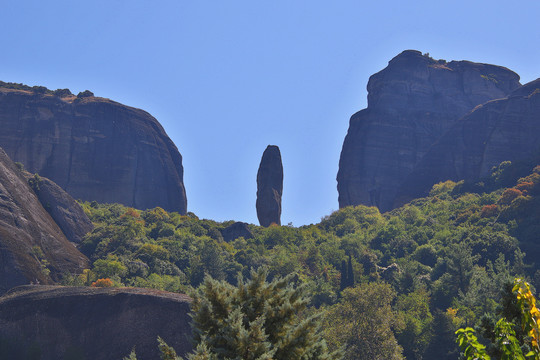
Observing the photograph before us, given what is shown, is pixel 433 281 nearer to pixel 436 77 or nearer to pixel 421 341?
pixel 421 341

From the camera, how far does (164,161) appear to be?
467 feet

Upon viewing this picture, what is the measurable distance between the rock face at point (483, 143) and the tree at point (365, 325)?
244 ft

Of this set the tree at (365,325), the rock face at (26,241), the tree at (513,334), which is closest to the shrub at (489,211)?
the tree at (365,325)

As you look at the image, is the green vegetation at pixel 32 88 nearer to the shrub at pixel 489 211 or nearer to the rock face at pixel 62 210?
the rock face at pixel 62 210

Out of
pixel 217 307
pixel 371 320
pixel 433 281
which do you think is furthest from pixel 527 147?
pixel 217 307

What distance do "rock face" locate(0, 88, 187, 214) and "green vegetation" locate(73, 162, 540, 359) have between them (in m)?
11.1

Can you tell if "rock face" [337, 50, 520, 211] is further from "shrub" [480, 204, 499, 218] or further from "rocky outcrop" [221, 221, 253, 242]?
"shrub" [480, 204, 499, 218]

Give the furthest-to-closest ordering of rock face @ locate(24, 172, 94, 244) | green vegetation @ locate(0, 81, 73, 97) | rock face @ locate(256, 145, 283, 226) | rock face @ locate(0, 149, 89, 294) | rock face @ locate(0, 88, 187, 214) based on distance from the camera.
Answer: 1. green vegetation @ locate(0, 81, 73, 97)
2. rock face @ locate(0, 88, 187, 214)
3. rock face @ locate(256, 145, 283, 226)
4. rock face @ locate(24, 172, 94, 244)
5. rock face @ locate(0, 149, 89, 294)

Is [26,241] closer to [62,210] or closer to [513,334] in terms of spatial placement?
[62,210]

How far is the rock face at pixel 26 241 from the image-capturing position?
64562mm

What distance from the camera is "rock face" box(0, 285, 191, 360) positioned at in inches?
1697

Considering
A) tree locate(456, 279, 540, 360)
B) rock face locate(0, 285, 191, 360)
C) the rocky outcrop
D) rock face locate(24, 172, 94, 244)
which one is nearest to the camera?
tree locate(456, 279, 540, 360)

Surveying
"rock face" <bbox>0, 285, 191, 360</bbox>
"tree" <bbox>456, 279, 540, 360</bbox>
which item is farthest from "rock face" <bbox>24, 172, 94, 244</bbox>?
"tree" <bbox>456, 279, 540, 360</bbox>

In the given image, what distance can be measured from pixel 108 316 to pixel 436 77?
122 m
